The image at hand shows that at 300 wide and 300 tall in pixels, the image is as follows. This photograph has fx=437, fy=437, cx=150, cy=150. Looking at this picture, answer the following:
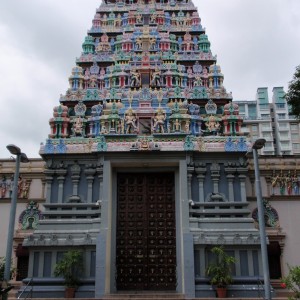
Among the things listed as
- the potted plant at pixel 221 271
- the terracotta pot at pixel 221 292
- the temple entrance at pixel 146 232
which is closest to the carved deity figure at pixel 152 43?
the temple entrance at pixel 146 232

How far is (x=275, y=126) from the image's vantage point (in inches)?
3108

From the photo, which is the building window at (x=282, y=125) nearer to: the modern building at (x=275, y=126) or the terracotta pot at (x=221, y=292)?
the modern building at (x=275, y=126)

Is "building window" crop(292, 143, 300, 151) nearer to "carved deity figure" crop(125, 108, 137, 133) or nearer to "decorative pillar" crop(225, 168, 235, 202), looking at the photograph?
"decorative pillar" crop(225, 168, 235, 202)

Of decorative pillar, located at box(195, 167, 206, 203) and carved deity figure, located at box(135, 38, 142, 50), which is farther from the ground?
carved deity figure, located at box(135, 38, 142, 50)

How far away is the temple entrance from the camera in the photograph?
21.2 metres

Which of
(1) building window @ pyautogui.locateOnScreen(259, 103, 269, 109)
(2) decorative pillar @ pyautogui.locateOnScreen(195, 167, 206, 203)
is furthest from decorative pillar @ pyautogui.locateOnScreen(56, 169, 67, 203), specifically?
(1) building window @ pyautogui.locateOnScreen(259, 103, 269, 109)

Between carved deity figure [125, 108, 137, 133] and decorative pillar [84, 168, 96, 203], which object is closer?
decorative pillar [84, 168, 96, 203]

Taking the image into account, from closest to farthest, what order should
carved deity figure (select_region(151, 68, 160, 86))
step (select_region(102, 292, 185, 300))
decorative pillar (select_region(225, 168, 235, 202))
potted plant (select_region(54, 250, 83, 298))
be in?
step (select_region(102, 292, 185, 300)), potted plant (select_region(54, 250, 83, 298)), decorative pillar (select_region(225, 168, 235, 202)), carved deity figure (select_region(151, 68, 160, 86))

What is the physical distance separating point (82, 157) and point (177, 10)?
14.2 m

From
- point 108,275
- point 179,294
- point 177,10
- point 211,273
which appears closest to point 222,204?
point 211,273

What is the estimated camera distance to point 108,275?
2055 centimetres

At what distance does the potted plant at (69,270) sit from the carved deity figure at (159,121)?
7567 mm

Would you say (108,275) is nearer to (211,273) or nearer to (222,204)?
(211,273)

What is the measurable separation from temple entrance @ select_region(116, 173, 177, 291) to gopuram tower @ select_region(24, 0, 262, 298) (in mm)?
49
